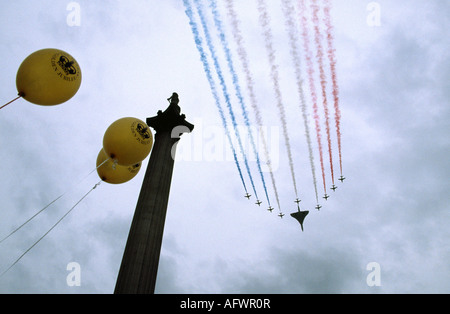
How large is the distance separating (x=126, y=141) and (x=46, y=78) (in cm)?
249

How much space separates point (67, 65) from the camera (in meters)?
7.75

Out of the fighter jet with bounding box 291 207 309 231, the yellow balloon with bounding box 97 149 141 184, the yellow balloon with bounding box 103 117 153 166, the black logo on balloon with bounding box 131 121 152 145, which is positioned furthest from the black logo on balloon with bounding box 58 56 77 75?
the fighter jet with bounding box 291 207 309 231

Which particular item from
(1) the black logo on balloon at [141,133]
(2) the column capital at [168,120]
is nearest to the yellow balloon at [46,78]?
(1) the black logo on balloon at [141,133]

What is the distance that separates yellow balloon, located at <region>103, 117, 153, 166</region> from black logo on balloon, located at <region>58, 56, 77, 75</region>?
5.89ft

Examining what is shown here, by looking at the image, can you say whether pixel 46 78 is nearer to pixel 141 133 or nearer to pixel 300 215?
pixel 141 133

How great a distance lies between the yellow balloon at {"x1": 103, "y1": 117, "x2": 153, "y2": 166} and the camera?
784cm

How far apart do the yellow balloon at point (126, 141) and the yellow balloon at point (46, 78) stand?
1577mm

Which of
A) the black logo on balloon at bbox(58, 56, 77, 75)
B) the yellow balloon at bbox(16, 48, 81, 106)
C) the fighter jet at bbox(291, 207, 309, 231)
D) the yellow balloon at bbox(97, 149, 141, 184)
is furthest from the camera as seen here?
the fighter jet at bbox(291, 207, 309, 231)

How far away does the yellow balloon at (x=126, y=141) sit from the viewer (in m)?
7.84

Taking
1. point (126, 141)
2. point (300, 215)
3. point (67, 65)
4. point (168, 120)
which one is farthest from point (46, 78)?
point (300, 215)

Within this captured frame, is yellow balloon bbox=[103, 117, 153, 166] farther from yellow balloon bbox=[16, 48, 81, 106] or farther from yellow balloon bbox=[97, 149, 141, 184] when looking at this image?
yellow balloon bbox=[16, 48, 81, 106]
